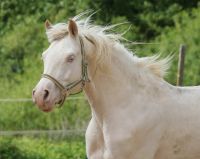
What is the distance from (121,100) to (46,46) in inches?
414

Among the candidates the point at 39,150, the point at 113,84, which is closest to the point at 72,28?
the point at 113,84

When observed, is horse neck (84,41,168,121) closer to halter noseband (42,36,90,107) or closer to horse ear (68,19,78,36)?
halter noseband (42,36,90,107)

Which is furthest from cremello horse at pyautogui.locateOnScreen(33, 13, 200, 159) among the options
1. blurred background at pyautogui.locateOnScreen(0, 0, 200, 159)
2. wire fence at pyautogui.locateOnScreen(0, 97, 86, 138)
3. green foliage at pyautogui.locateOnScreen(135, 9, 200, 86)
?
green foliage at pyautogui.locateOnScreen(135, 9, 200, 86)

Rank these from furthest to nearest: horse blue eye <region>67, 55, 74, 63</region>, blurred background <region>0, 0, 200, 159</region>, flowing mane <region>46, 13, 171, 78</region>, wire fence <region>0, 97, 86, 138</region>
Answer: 1. wire fence <region>0, 97, 86, 138</region>
2. blurred background <region>0, 0, 200, 159</region>
3. flowing mane <region>46, 13, 171, 78</region>
4. horse blue eye <region>67, 55, 74, 63</region>

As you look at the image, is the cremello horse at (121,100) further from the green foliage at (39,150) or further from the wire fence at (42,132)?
the wire fence at (42,132)

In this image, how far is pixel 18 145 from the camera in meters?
12.5

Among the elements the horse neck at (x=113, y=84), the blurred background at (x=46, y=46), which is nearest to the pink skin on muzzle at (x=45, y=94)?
the horse neck at (x=113, y=84)

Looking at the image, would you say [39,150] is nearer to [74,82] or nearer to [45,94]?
[74,82]

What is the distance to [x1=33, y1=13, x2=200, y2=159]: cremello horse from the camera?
6625 millimetres

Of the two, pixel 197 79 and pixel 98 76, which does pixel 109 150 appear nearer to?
pixel 98 76

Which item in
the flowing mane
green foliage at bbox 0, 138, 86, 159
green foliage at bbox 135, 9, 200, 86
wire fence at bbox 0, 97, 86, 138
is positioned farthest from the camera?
green foliage at bbox 135, 9, 200, 86

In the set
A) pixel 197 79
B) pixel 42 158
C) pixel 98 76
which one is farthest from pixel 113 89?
pixel 197 79

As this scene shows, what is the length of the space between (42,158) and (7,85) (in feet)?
14.2

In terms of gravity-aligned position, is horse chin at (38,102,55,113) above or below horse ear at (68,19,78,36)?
below
